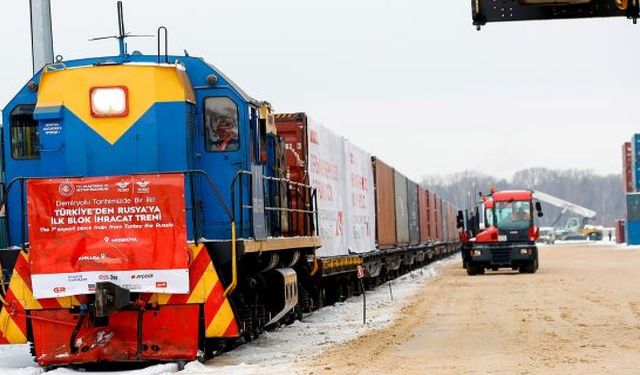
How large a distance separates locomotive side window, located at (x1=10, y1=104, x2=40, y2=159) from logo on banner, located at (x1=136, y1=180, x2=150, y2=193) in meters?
1.86

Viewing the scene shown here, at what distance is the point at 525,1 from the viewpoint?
41.4 feet

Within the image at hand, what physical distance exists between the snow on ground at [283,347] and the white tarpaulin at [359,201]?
200 centimetres

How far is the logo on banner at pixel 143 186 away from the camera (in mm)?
12180

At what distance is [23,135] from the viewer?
13.4 meters

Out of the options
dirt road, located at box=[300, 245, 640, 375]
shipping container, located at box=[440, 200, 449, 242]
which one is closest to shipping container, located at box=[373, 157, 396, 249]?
dirt road, located at box=[300, 245, 640, 375]

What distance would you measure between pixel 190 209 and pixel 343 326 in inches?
209

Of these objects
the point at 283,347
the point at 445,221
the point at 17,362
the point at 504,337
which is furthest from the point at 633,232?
the point at 17,362

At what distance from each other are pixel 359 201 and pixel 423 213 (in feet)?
56.3

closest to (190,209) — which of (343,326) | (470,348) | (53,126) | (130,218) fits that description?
(130,218)

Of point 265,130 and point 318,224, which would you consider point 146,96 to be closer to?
point 265,130

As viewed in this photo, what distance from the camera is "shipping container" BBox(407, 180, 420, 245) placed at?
1437 inches

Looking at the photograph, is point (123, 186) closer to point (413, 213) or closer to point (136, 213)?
point (136, 213)

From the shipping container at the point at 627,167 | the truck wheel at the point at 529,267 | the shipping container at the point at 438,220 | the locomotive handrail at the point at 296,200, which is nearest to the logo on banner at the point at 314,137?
the locomotive handrail at the point at 296,200

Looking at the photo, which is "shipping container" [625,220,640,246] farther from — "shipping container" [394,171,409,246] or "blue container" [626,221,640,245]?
"shipping container" [394,171,409,246]
